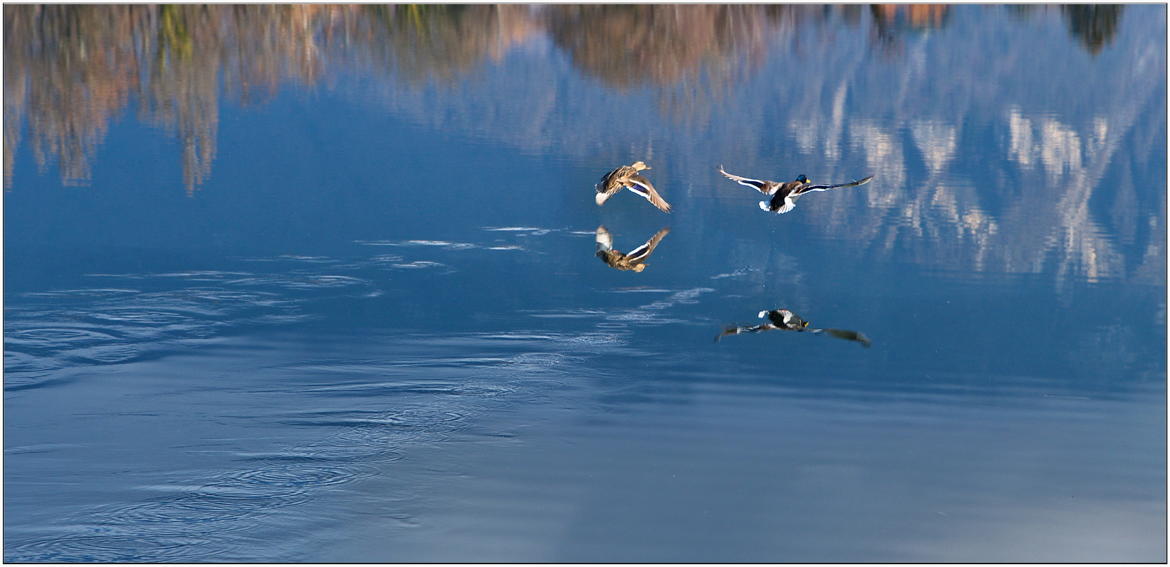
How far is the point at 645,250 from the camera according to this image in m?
18.3

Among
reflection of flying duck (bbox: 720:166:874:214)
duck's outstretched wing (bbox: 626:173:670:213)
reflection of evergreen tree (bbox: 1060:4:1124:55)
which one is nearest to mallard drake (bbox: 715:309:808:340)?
reflection of flying duck (bbox: 720:166:874:214)

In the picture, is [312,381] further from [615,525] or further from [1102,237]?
[1102,237]

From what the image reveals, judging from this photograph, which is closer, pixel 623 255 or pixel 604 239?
pixel 623 255

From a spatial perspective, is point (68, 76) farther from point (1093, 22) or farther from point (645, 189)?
point (1093, 22)

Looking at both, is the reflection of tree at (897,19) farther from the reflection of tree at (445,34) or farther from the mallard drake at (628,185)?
the mallard drake at (628,185)

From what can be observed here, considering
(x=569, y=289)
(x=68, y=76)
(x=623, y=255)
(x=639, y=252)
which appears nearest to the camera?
(x=569, y=289)

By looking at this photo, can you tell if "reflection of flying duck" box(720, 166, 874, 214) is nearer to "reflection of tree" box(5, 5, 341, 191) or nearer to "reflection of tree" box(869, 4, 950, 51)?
"reflection of tree" box(5, 5, 341, 191)

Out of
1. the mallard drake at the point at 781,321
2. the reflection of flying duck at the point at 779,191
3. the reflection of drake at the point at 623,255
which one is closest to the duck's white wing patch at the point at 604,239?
the reflection of drake at the point at 623,255

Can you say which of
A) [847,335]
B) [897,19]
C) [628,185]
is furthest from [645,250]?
[897,19]

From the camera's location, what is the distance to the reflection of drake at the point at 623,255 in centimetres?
1781

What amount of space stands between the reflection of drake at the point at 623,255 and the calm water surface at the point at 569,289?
0.16 m

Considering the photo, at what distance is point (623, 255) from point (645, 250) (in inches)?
11.2

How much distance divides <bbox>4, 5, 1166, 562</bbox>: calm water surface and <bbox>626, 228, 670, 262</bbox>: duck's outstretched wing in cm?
15

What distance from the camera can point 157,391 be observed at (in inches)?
555
